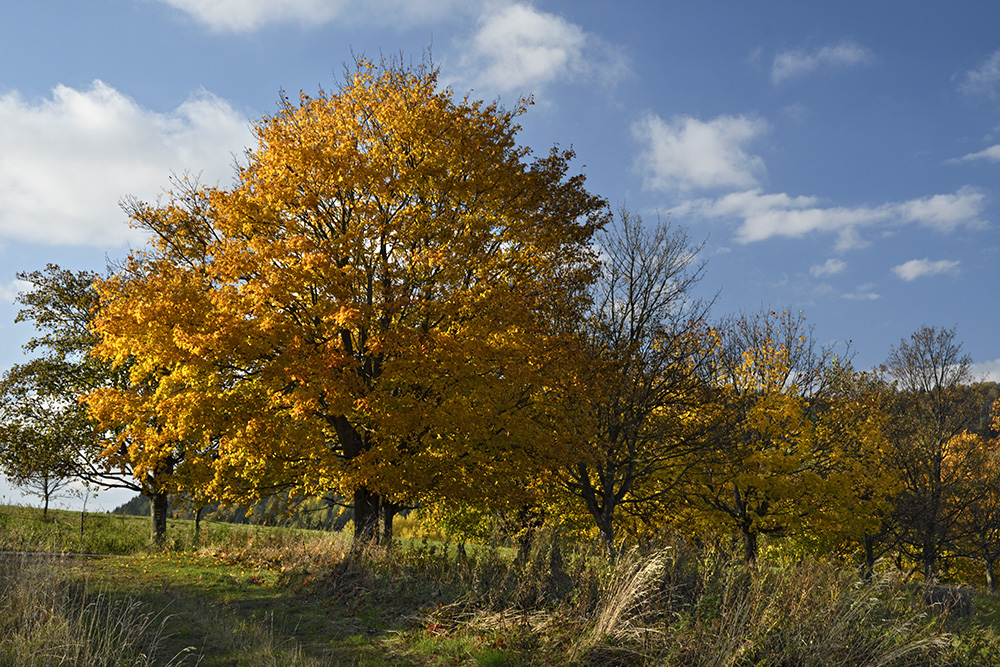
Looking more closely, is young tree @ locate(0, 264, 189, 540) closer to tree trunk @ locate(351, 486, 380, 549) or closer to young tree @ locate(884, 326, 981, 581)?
tree trunk @ locate(351, 486, 380, 549)

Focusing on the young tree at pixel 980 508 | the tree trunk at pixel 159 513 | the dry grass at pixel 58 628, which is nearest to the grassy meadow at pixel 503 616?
the dry grass at pixel 58 628

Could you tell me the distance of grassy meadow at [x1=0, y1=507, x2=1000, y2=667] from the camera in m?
7.52

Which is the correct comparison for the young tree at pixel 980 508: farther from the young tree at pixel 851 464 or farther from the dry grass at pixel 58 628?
the dry grass at pixel 58 628

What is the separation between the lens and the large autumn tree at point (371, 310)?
1320 cm

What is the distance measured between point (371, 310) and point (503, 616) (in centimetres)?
710

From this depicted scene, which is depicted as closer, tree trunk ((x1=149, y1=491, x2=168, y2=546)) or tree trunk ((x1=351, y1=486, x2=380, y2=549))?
tree trunk ((x1=351, y1=486, x2=380, y2=549))

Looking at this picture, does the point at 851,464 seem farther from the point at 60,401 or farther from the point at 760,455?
the point at 60,401

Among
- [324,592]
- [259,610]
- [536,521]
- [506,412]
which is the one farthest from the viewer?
[536,521]

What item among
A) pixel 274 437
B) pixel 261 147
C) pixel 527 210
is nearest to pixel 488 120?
pixel 527 210

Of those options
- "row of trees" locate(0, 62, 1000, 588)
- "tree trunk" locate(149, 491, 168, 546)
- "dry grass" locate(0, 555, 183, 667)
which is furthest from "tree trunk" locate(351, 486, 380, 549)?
"tree trunk" locate(149, 491, 168, 546)

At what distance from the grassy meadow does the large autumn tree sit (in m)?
3.04

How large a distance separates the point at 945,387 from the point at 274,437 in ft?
101

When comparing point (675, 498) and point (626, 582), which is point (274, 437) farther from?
point (675, 498)

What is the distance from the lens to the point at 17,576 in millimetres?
9016
